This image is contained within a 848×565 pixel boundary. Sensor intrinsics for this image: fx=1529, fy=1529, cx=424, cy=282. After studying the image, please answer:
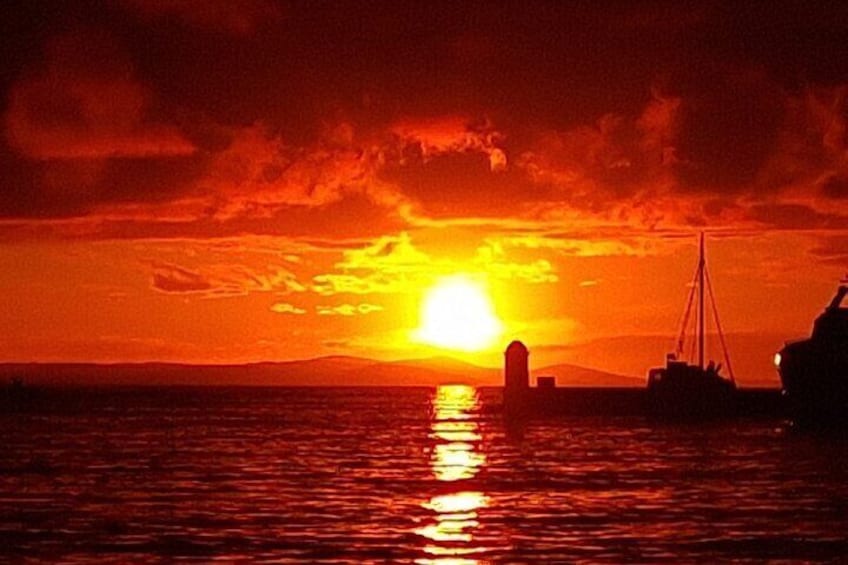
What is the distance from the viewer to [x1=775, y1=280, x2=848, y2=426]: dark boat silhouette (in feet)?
436

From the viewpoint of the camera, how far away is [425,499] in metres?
65.4

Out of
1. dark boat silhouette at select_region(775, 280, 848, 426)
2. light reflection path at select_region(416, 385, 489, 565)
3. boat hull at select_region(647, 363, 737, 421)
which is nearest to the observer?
light reflection path at select_region(416, 385, 489, 565)

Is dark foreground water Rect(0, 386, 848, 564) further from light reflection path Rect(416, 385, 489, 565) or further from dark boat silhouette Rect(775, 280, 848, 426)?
dark boat silhouette Rect(775, 280, 848, 426)

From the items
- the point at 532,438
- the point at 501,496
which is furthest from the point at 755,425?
the point at 501,496

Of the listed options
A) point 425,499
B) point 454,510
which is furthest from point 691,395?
point 454,510

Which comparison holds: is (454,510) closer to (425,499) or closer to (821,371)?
(425,499)

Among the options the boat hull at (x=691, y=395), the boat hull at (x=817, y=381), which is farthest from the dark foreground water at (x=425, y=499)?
the boat hull at (x=691, y=395)

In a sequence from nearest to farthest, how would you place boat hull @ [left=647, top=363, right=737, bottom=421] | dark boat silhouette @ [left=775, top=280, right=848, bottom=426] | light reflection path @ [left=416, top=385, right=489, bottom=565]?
light reflection path @ [left=416, top=385, right=489, bottom=565] → dark boat silhouette @ [left=775, top=280, right=848, bottom=426] → boat hull @ [left=647, top=363, right=737, bottom=421]

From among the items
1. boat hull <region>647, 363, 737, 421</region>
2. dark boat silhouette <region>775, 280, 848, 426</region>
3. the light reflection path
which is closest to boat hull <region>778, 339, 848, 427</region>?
dark boat silhouette <region>775, 280, 848, 426</region>

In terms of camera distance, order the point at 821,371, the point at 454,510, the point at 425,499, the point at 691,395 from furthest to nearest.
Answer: the point at 691,395, the point at 821,371, the point at 425,499, the point at 454,510

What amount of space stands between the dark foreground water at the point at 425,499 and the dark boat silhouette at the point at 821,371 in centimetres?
1048

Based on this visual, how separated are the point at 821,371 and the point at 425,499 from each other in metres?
76.3

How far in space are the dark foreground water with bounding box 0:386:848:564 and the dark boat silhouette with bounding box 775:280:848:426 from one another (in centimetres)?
1048

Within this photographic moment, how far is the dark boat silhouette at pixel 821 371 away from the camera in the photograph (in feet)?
436
